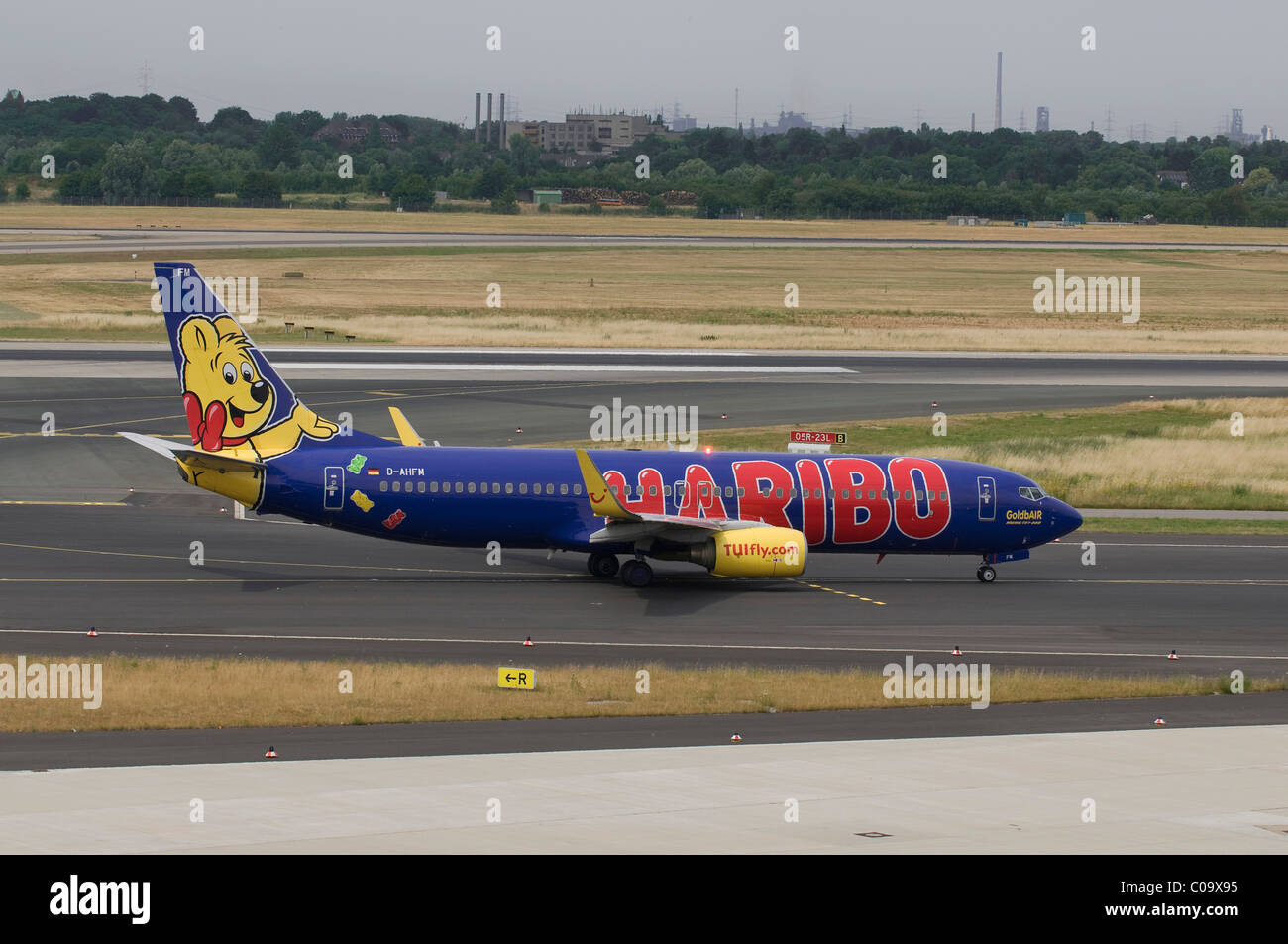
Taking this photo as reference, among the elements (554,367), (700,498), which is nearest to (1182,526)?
(700,498)

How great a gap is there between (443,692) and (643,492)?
15104 mm

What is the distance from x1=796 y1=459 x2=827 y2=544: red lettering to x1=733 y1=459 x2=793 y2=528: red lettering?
481mm

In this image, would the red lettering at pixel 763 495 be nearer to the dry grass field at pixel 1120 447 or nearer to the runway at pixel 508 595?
the runway at pixel 508 595

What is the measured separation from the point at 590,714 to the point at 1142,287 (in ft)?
479

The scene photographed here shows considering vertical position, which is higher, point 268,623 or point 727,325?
point 727,325

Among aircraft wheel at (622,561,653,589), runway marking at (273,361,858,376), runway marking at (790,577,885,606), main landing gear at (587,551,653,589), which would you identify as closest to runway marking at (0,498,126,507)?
main landing gear at (587,551,653,589)

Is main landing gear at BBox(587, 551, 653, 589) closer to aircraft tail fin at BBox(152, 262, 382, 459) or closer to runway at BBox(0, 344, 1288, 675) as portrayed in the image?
runway at BBox(0, 344, 1288, 675)

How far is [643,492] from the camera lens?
4734 centimetres

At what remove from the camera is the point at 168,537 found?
5153cm

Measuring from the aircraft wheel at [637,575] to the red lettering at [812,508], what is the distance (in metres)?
5.32

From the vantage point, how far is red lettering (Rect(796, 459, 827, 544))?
47.9 m

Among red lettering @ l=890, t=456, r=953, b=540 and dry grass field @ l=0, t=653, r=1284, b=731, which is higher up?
red lettering @ l=890, t=456, r=953, b=540
